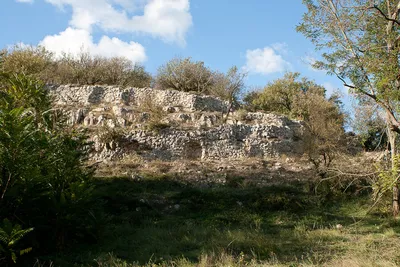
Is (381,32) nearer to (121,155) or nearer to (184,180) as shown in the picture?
(184,180)

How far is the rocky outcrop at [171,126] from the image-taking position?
60.6 ft

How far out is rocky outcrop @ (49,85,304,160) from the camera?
18484mm

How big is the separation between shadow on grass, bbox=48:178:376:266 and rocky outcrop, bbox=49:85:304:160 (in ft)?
13.7

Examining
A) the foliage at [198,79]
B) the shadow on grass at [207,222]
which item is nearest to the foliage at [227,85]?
the foliage at [198,79]

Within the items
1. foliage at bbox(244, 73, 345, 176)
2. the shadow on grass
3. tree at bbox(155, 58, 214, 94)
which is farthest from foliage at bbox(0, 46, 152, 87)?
the shadow on grass

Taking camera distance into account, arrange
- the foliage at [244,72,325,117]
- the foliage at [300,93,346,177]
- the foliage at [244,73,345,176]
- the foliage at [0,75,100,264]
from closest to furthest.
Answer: the foliage at [0,75,100,264], the foliage at [300,93,346,177], the foliage at [244,73,345,176], the foliage at [244,72,325,117]

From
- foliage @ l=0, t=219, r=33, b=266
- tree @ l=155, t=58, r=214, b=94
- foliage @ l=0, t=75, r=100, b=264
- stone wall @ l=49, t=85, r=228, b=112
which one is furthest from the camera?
tree @ l=155, t=58, r=214, b=94

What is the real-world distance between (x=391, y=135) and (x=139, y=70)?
21196 mm

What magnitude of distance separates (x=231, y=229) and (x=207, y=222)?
3.27ft

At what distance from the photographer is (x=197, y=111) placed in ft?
71.3

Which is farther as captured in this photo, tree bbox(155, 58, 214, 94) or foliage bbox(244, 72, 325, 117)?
foliage bbox(244, 72, 325, 117)

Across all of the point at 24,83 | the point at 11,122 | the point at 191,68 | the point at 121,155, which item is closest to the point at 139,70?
the point at 191,68

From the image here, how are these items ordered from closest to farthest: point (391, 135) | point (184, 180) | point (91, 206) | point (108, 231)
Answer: point (91, 206) → point (108, 231) → point (391, 135) → point (184, 180)

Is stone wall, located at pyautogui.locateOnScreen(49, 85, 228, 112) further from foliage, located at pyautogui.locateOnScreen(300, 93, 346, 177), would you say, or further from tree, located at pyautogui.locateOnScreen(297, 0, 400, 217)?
tree, located at pyautogui.locateOnScreen(297, 0, 400, 217)
